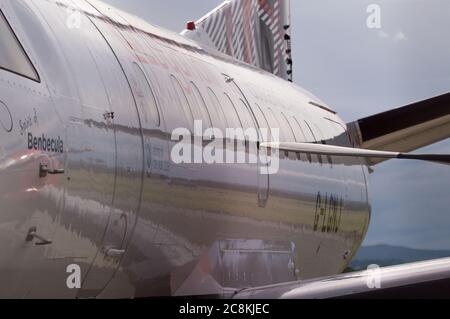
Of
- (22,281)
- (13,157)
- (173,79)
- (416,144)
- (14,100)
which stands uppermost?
(416,144)

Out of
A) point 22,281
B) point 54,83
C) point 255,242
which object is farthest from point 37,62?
point 255,242

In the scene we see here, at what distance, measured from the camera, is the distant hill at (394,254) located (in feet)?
31.8

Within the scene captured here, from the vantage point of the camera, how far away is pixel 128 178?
21.6 feet

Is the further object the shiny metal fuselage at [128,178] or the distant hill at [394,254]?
the distant hill at [394,254]

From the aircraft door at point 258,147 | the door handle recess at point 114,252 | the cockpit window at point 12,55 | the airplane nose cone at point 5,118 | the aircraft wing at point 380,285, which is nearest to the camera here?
the airplane nose cone at point 5,118

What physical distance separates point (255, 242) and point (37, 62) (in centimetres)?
388

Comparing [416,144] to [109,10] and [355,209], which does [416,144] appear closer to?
[355,209]

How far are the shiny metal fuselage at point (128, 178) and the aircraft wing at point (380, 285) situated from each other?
762mm

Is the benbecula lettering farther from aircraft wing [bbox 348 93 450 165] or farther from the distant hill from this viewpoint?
aircraft wing [bbox 348 93 450 165]

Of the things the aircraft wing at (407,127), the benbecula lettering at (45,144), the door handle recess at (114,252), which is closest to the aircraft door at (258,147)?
the door handle recess at (114,252)

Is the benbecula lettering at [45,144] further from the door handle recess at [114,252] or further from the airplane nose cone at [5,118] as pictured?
the door handle recess at [114,252]

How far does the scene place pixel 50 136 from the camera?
5.50m

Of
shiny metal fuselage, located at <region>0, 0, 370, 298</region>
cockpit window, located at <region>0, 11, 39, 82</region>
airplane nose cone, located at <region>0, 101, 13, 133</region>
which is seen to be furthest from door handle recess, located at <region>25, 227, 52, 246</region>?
cockpit window, located at <region>0, 11, 39, 82</region>

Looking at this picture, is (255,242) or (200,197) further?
(255,242)
